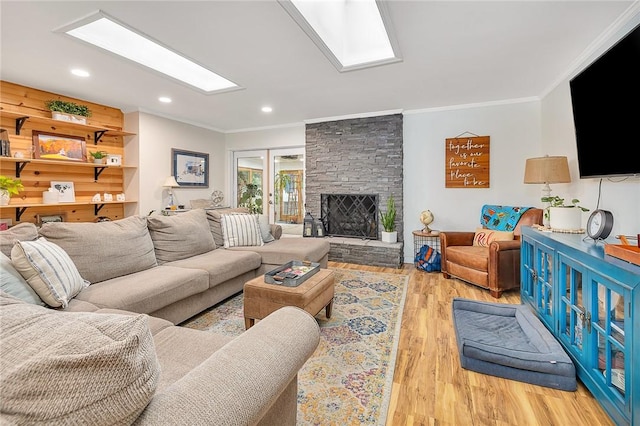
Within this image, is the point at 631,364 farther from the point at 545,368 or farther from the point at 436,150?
the point at 436,150

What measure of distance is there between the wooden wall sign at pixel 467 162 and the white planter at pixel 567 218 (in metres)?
1.91

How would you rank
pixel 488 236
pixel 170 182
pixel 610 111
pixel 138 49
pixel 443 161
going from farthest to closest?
pixel 170 182 < pixel 443 161 < pixel 488 236 < pixel 138 49 < pixel 610 111

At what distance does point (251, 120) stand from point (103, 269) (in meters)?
3.59

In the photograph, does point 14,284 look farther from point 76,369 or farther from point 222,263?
point 76,369

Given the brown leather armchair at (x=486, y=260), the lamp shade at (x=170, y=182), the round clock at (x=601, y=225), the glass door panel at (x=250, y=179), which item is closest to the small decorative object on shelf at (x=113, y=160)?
the lamp shade at (x=170, y=182)

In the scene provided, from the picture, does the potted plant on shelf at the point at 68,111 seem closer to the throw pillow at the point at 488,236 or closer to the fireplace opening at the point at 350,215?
the fireplace opening at the point at 350,215

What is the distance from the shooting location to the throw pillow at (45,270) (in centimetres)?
160

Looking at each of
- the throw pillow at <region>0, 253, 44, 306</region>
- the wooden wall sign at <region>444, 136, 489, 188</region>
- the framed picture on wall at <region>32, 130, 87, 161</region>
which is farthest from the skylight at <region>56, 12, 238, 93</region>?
the wooden wall sign at <region>444, 136, 489, 188</region>

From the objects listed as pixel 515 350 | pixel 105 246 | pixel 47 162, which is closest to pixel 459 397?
pixel 515 350

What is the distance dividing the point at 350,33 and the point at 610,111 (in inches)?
80.7

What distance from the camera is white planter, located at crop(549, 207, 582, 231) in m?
2.24

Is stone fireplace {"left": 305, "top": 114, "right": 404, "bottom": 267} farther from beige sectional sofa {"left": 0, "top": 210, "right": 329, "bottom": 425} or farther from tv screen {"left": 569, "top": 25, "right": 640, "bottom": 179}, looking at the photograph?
beige sectional sofa {"left": 0, "top": 210, "right": 329, "bottom": 425}

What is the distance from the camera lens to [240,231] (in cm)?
349

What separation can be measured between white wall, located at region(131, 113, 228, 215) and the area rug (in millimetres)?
2600
